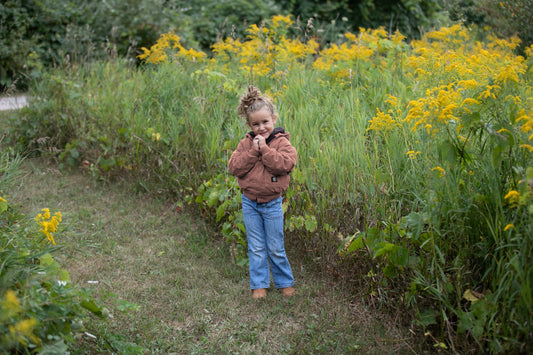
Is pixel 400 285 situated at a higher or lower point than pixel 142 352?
higher

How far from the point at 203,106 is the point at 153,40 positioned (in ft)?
14.8

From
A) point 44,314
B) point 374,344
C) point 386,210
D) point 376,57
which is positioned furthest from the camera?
point 376,57

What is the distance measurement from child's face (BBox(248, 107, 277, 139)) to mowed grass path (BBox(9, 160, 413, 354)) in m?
1.22

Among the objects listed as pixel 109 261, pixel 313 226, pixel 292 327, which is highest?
pixel 313 226

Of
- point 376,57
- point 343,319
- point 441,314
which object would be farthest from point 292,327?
point 376,57

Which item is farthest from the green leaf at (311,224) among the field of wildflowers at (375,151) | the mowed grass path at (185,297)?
the mowed grass path at (185,297)

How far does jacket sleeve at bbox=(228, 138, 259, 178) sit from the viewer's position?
349 centimetres

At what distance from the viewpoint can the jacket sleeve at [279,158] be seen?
337 centimetres

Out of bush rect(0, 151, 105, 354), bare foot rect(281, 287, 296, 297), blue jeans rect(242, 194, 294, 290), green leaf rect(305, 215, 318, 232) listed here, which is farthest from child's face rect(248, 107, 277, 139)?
bush rect(0, 151, 105, 354)

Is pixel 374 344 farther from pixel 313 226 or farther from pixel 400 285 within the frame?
pixel 313 226

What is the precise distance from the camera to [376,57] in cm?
628

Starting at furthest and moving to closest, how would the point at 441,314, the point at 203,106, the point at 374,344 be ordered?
the point at 203,106
the point at 374,344
the point at 441,314

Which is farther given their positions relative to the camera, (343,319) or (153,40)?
(153,40)

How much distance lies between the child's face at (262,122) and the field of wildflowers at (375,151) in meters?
0.59
